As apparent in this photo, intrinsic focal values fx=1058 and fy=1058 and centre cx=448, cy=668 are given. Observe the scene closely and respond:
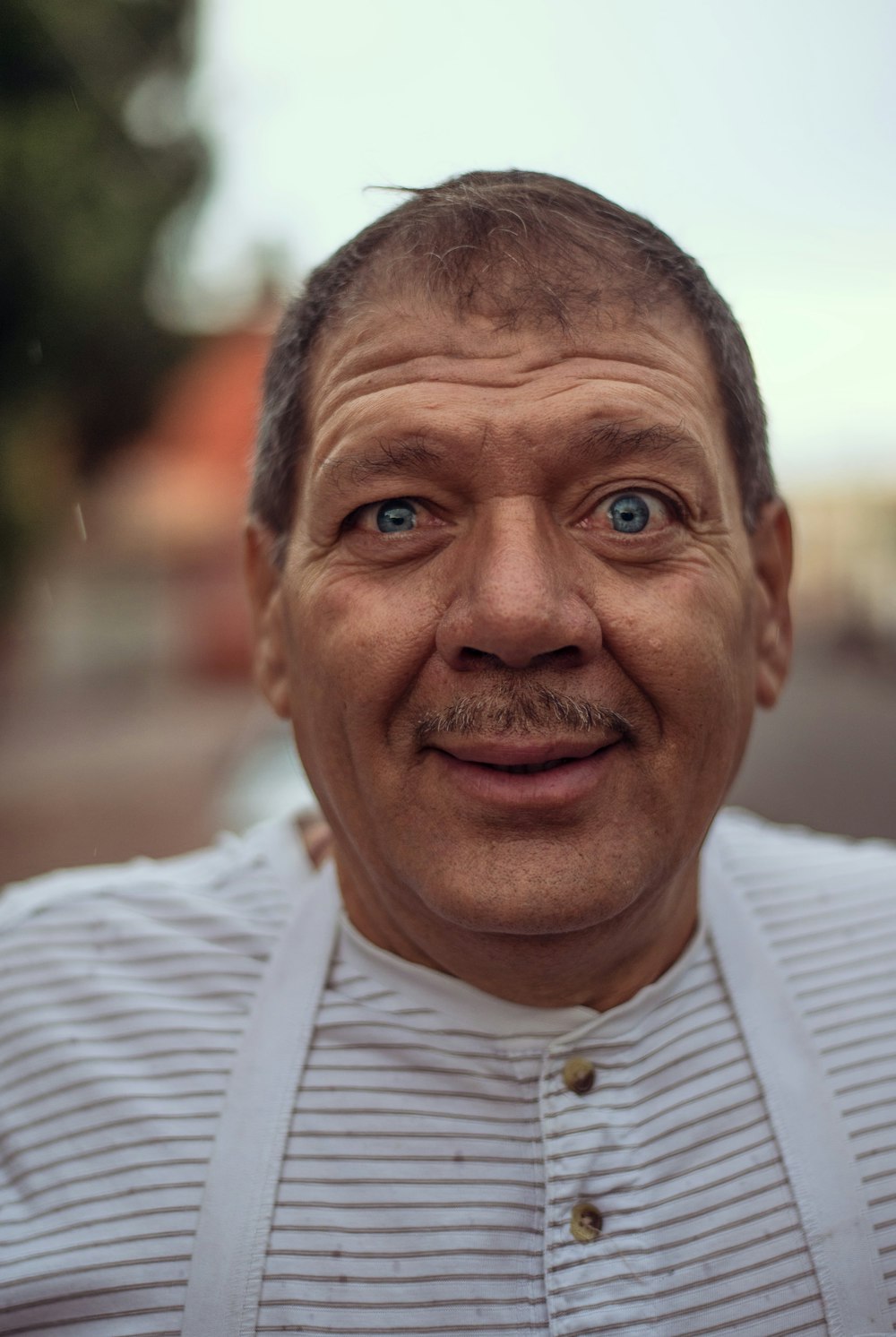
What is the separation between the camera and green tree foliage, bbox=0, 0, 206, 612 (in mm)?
11008

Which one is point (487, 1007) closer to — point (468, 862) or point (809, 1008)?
point (468, 862)

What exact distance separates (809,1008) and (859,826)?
7387mm

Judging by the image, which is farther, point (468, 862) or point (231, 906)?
point (231, 906)

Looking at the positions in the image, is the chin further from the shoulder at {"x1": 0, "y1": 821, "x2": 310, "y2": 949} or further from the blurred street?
the blurred street

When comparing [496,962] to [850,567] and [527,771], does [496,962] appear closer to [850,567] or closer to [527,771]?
[527,771]

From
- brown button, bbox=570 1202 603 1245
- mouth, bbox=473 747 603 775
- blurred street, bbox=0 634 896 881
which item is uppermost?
blurred street, bbox=0 634 896 881

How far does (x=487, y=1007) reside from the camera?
1775 mm

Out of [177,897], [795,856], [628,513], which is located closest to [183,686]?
[177,897]

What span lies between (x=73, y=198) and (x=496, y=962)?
39.5 feet

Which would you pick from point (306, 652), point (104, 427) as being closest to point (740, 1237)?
point (306, 652)

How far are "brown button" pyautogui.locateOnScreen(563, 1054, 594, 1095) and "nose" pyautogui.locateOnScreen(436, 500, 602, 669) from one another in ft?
2.22

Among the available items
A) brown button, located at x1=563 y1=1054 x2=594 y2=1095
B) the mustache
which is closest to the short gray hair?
the mustache

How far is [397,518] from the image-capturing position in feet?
5.73

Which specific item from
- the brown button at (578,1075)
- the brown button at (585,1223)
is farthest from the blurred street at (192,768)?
the brown button at (585,1223)
